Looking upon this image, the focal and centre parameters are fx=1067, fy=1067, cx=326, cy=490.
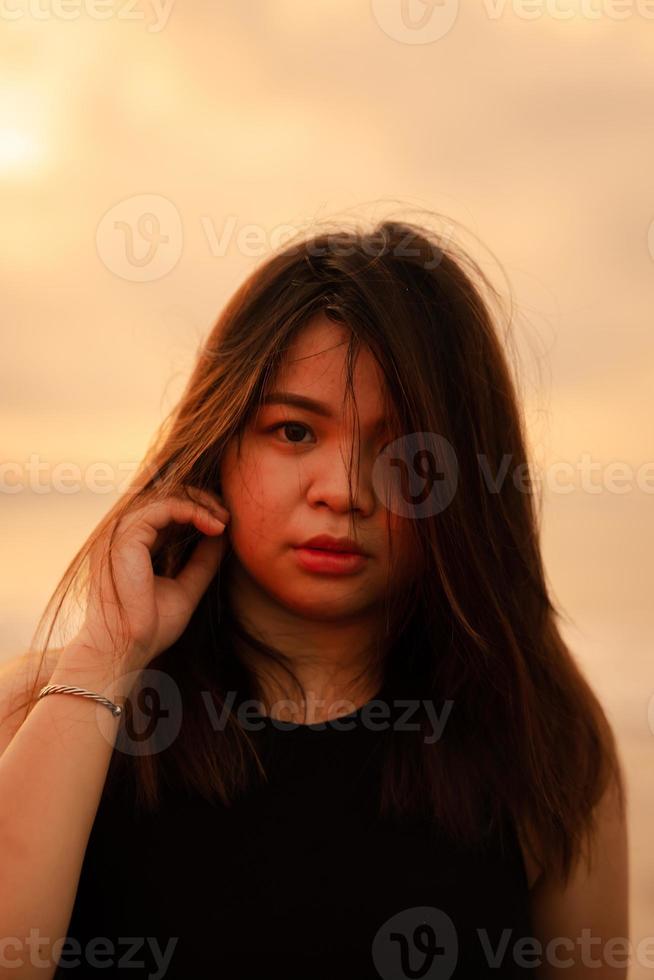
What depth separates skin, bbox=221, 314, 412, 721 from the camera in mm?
1415

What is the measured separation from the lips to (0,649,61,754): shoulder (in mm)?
417

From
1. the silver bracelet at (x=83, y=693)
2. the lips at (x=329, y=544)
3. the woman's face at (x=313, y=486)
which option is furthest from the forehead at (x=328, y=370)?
the silver bracelet at (x=83, y=693)

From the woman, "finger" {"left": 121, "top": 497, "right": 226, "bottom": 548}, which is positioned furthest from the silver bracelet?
"finger" {"left": 121, "top": 497, "right": 226, "bottom": 548}

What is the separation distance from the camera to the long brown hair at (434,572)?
147cm

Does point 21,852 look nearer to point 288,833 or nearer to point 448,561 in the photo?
point 288,833

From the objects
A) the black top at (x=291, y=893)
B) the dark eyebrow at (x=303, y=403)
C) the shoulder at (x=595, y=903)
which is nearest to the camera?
the black top at (x=291, y=893)

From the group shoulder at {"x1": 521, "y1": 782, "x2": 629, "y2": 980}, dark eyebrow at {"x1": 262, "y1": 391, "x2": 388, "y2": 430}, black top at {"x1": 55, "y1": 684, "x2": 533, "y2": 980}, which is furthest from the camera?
shoulder at {"x1": 521, "y1": 782, "x2": 629, "y2": 980}

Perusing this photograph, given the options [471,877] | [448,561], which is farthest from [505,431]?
[471,877]

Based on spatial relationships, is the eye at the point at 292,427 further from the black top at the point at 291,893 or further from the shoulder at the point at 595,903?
the shoulder at the point at 595,903

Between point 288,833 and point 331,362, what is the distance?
0.63 metres

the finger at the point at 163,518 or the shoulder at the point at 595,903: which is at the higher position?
the finger at the point at 163,518

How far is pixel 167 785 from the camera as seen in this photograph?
1438mm

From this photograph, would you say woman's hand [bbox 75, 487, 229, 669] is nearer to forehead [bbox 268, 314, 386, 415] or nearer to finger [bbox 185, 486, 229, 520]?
finger [bbox 185, 486, 229, 520]

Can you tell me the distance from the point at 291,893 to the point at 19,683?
1.59ft
